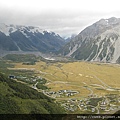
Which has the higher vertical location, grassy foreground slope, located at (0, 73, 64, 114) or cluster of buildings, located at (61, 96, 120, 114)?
grassy foreground slope, located at (0, 73, 64, 114)

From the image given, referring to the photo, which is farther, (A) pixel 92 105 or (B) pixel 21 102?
(A) pixel 92 105

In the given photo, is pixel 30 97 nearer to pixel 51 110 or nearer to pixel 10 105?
pixel 51 110

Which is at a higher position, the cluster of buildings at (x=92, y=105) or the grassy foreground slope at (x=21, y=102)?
the grassy foreground slope at (x=21, y=102)

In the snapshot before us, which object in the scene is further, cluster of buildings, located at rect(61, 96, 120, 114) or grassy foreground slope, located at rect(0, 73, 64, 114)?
cluster of buildings, located at rect(61, 96, 120, 114)

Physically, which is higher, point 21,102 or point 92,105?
point 21,102

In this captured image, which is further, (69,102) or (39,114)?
(69,102)

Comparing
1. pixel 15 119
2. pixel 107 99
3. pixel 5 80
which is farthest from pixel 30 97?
pixel 107 99

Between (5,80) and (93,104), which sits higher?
(5,80)

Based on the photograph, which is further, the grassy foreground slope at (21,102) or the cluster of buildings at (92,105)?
the cluster of buildings at (92,105)
